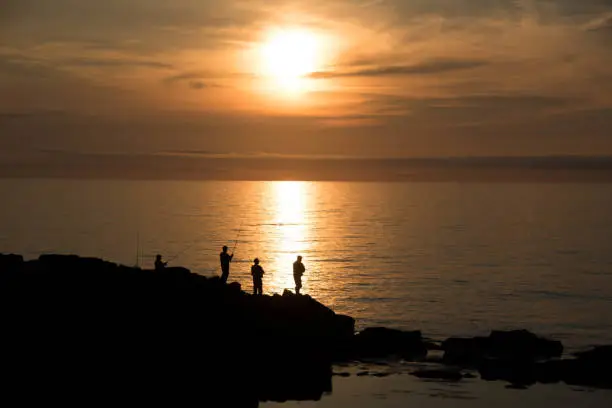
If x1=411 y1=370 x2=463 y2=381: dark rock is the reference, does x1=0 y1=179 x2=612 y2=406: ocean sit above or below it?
above

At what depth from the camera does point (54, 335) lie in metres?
25.2

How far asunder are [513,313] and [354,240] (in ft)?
212

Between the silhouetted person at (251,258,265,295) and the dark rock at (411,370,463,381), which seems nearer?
the dark rock at (411,370,463,381)

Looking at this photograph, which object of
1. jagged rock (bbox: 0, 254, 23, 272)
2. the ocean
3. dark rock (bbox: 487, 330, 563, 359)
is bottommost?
dark rock (bbox: 487, 330, 563, 359)

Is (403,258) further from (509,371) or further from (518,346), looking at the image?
(509,371)

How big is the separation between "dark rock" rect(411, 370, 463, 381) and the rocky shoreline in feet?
0.19

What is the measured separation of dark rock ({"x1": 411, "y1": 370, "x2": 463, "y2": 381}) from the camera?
1222 inches

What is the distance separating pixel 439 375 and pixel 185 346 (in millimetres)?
10865

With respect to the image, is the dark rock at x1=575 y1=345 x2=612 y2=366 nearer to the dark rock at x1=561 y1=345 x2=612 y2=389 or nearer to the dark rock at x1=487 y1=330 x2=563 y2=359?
the dark rock at x1=561 y1=345 x2=612 y2=389

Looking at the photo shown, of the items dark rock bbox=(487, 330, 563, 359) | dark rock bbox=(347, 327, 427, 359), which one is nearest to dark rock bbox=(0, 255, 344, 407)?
dark rock bbox=(347, 327, 427, 359)

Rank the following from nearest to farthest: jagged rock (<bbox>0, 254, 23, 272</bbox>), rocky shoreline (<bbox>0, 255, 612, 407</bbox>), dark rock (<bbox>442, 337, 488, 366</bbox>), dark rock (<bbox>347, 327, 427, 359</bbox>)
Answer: rocky shoreline (<bbox>0, 255, 612, 407</bbox>) < jagged rock (<bbox>0, 254, 23, 272</bbox>) < dark rock (<bbox>442, 337, 488, 366</bbox>) < dark rock (<bbox>347, 327, 427, 359</bbox>)

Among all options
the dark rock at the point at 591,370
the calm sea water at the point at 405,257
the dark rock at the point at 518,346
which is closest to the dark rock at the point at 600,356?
the dark rock at the point at 591,370

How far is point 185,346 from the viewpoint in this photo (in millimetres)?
26469

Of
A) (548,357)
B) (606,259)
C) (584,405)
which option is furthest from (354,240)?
(584,405)
